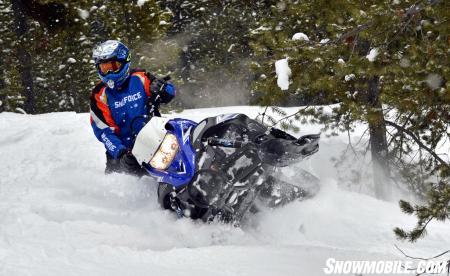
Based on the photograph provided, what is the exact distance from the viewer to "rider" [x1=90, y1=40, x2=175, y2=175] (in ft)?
19.1

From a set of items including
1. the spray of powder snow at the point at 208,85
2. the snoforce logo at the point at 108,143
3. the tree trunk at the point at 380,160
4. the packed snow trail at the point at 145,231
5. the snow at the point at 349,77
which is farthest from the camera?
the spray of powder snow at the point at 208,85

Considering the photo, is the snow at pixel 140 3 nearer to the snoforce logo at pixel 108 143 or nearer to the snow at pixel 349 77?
the snow at pixel 349 77

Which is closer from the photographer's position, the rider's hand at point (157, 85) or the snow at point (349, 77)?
the rider's hand at point (157, 85)

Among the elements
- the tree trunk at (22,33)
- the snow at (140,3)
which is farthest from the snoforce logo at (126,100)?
the snow at (140,3)

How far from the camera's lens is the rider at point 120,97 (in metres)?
5.82

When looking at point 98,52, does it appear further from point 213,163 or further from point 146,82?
point 213,163

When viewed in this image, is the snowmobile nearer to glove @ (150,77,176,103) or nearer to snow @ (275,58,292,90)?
snow @ (275,58,292,90)

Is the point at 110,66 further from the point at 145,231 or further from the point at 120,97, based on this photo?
the point at 145,231

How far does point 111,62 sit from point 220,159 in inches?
75.7

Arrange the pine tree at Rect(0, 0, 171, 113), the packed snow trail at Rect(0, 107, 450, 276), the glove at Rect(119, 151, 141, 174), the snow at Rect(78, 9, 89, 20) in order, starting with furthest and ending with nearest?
1. the pine tree at Rect(0, 0, 171, 113)
2. the snow at Rect(78, 9, 89, 20)
3. the glove at Rect(119, 151, 141, 174)
4. the packed snow trail at Rect(0, 107, 450, 276)

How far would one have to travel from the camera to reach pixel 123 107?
5973 millimetres

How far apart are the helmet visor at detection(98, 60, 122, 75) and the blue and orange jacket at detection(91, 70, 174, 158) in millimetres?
238

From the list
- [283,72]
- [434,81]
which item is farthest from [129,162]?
[434,81]

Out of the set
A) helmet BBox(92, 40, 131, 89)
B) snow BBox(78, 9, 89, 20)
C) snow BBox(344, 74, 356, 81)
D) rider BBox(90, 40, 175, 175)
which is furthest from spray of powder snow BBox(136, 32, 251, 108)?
helmet BBox(92, 40, 131, 89)
